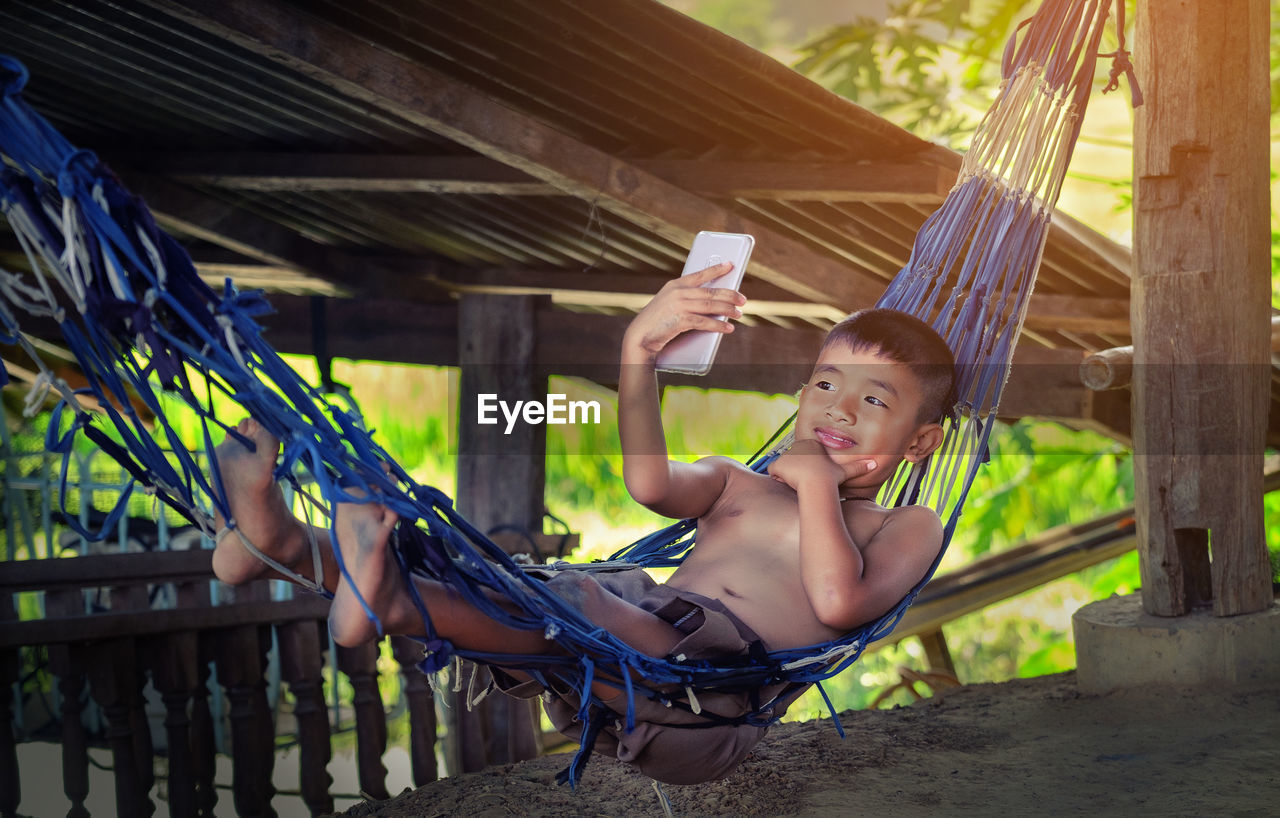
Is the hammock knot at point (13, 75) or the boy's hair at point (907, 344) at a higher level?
the hammock knot at point (13, 75)

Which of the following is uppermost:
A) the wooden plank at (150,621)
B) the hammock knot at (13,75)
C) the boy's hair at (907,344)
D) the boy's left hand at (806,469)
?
the hammock knot at (13,75)

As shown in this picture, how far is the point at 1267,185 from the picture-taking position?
2.34m

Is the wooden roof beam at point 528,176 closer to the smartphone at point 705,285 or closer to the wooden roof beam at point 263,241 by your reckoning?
the wooden roof beam at point 263,241

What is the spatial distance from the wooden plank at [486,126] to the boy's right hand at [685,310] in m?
1.01

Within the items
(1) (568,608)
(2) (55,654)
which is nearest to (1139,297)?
(1) (568,608)

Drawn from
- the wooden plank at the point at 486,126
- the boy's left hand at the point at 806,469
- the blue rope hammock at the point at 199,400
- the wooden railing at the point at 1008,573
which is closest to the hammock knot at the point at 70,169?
the blue rope hammock at the point at 199,400

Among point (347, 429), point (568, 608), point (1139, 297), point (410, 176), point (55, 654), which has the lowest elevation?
point (55, 654)

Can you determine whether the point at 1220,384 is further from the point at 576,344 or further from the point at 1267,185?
the point at 576,344

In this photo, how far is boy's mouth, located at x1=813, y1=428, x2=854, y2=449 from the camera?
1567 mm

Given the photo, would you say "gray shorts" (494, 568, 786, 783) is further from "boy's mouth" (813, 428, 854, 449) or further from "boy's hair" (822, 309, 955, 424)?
"boy's hair" (822, 309, 955, 424)

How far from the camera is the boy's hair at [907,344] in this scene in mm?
1599

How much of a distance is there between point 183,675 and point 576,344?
139 cm

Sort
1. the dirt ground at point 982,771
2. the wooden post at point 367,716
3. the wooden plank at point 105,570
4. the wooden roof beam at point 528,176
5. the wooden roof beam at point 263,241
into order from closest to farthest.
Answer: the dirt ground at point 982,771, the wooden plank at point 105,570, the wooden roof beam at point 528,176, the wooden post at point 367,716, the wooden roof beam at point 263,241

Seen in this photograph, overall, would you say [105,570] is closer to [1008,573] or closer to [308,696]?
[308,696]
